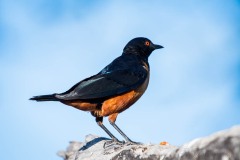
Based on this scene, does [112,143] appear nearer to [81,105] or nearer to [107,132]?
[107,132]

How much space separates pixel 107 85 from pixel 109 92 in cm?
15

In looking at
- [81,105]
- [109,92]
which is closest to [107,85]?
[109,92]

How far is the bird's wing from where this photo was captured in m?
7.78

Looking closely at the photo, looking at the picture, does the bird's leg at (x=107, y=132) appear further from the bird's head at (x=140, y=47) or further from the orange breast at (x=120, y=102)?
the bird's head at (x=140, y=47)

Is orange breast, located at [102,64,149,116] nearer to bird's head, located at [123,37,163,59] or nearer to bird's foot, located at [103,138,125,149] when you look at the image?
bird's foot, located at [103,138,125,149]

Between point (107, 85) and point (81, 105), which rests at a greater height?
point (107, 85)

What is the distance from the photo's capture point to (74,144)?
8.95m

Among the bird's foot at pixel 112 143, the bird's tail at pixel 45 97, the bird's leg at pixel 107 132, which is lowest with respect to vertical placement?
the bird's foot at pixel 112 143

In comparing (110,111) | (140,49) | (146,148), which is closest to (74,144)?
(110,111)

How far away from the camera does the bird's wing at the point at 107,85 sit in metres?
7.78

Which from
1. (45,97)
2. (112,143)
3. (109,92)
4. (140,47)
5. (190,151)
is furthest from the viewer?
(140,47)

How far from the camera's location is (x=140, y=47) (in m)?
9.63

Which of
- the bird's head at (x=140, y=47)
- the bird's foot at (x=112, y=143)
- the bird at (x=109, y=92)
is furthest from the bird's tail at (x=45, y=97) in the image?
the bird's head at (x=140, y=47)

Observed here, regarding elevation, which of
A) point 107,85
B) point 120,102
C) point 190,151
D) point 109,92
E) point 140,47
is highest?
point 140,47
